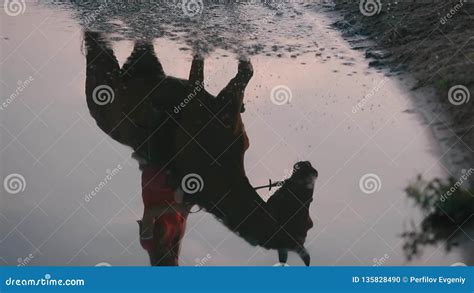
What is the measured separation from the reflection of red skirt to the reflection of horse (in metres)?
0.01

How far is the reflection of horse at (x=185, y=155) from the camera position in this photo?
26.1ft

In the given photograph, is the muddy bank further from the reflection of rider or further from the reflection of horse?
the reflection of rider

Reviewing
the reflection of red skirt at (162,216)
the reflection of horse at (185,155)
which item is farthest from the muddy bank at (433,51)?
the reflection of red skirt at (162,216)

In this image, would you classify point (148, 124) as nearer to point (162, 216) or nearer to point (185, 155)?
point (185, 155)

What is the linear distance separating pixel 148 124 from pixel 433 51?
17.1 feet

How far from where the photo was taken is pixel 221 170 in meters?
8.37

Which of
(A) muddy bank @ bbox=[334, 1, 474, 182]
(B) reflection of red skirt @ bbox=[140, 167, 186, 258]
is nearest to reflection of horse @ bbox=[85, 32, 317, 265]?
(B) reflection of red skirt @ bbox=[140, 167, 186, 258]

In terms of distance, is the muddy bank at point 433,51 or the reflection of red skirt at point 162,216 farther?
the muddy bank at point 433,51

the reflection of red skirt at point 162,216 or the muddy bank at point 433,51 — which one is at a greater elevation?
the muddy bank at point 433,51

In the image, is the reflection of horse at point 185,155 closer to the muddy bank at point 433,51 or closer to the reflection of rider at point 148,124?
the reflection of rider at point 148,124

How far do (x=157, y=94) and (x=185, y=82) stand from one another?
420mm

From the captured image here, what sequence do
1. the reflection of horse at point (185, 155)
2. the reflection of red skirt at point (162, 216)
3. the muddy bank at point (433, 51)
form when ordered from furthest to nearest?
the muddy bank at point (433, 51), the reflection of horse at point (185, 155), the reflection of red skirt at point (162, 216)

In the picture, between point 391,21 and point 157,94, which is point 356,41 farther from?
point 157,94

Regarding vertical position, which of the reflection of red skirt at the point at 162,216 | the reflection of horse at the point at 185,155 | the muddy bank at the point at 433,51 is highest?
the muddy bank at the point at 433,51
